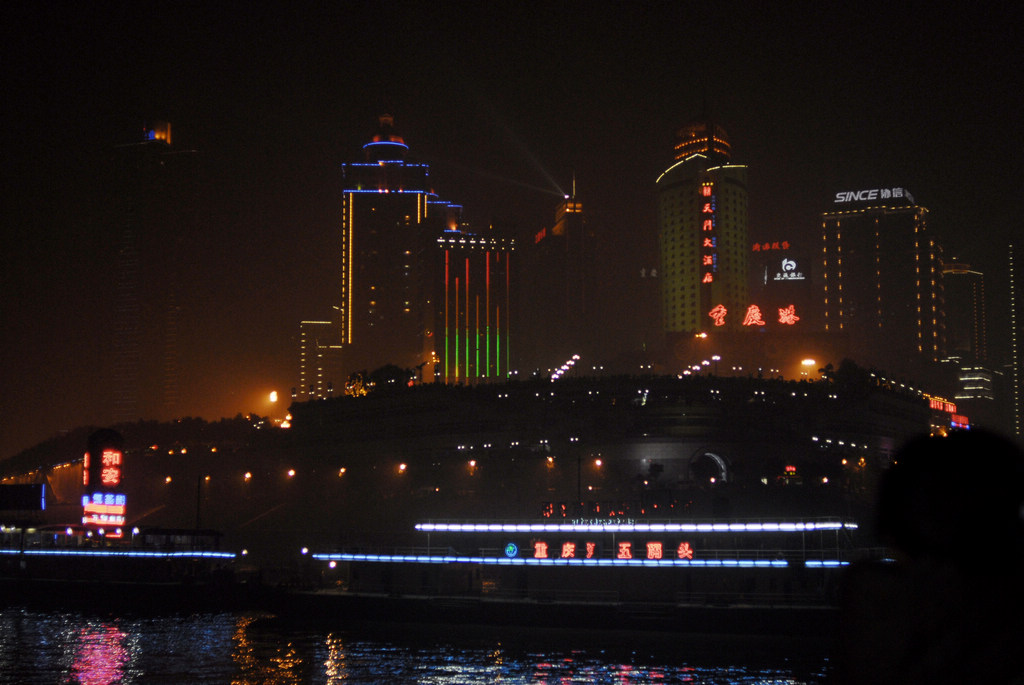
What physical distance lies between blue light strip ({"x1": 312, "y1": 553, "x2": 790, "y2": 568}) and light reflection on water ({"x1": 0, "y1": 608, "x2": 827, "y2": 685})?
485cm

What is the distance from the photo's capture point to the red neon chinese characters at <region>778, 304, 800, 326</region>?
195375 millimetres

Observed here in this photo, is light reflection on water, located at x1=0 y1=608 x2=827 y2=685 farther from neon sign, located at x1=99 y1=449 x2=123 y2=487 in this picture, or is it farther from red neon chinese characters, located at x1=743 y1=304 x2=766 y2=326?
red neon chinese characters, located at x1=743 y1=304 x2=766 y2=326

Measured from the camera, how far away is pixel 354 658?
48.5m

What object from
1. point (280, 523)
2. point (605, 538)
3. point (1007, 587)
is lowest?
point (280, 523)

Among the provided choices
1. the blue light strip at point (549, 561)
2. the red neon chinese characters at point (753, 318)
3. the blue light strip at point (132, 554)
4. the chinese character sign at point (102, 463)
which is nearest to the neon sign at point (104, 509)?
the chinese character sign at point (102, 463)

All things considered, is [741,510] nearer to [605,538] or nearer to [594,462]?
[594,462]

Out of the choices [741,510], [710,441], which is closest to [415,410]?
[710,441]

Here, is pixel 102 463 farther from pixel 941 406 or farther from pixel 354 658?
pixel 941 406

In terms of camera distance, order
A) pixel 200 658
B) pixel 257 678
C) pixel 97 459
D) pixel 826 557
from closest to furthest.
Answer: pixel 257 678 → pixel 200 658 → pixel 826 557 → pixel 97 459

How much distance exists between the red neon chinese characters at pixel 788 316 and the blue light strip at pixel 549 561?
147279 mm

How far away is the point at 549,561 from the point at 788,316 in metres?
150

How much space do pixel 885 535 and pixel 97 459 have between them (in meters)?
85.8

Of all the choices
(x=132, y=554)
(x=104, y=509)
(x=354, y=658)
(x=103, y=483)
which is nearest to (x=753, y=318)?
(x=103, y=483)

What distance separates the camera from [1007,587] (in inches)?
129
